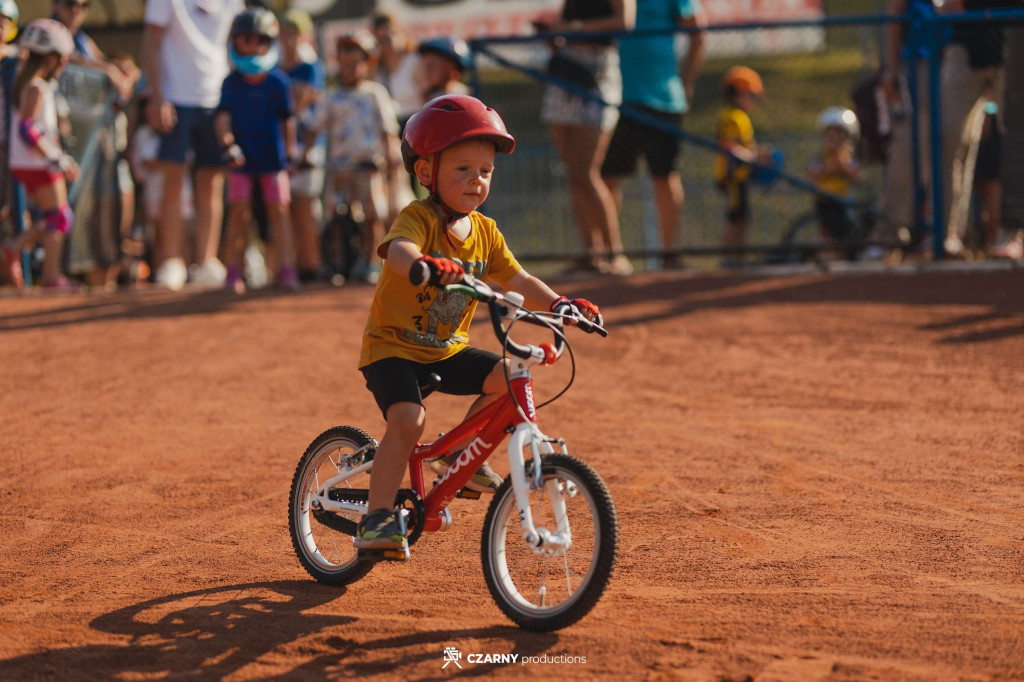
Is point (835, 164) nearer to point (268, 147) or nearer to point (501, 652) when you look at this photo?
point (268, 147)

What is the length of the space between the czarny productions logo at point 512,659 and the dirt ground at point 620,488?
14mm

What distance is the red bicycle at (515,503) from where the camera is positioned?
3920 mm

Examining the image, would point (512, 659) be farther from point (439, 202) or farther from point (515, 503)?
point (439, 202)

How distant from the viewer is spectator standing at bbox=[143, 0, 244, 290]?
34.3ft

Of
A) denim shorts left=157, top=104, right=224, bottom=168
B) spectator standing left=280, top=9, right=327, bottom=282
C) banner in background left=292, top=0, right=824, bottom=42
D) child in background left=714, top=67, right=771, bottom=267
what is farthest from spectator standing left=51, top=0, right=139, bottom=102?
banner in background left=292, top=0, right=824, bottom=42

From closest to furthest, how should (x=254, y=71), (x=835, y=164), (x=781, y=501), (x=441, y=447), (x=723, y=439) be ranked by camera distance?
(x=441, y=447), (x=781, y=501), (x=723, y=439), (x=254, y=71), (x=835, y=164)

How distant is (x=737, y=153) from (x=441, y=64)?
3.09 meters

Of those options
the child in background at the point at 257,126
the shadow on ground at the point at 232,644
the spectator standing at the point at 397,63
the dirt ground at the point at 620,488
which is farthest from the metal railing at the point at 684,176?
the shadow on ground at the point at 232,644

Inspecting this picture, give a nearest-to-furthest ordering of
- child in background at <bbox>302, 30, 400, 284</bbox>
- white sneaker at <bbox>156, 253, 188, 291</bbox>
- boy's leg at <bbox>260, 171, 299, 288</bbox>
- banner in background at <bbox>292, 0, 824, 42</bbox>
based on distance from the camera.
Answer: boy's leg at <bbox>260, 171, 299, 288</bbox>
white sneaker at <bbox>156, 253, 188, 291</bbox>
child in background at <bbox>302, 30, 400, 284</bbox>
banner in background at <bbox>292, 0, 824, 42</bbox>

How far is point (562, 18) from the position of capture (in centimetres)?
1122

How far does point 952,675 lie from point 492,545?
138 cm

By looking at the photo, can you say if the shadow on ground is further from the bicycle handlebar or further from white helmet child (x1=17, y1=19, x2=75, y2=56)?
white helmet child (x1=17, y1=19, x2=75, y2=56)

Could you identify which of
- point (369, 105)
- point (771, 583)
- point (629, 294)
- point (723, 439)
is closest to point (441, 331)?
point (771, 583)

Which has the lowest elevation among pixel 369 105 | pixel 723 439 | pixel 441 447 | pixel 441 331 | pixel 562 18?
pixel 723 439
